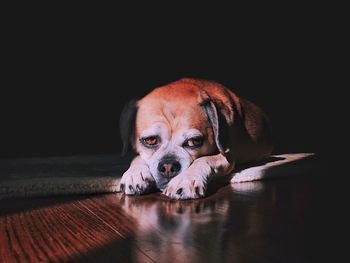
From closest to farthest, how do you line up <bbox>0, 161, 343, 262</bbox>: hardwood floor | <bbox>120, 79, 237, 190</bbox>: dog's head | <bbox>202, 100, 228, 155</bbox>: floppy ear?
<bbox>0, 161, 343, 262</bbox>: hardwood floor, <bbox>120, 79, 237, 190</bbox>: dog's head, <bbox>202, 100, 228, 155</bbox>: floppy ear

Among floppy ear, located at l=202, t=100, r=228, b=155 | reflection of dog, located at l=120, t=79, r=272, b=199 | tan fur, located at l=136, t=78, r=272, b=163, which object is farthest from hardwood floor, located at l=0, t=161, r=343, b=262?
tan fur, located at l=136, t=78, r=272, b=163

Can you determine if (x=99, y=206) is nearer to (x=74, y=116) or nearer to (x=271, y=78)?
(x=74, y=116)

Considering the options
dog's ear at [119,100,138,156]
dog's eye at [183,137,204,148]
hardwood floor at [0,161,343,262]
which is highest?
dog's ear at [119,100,138,156]

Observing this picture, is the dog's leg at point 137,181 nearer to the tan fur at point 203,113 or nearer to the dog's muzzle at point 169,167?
the dog's muzzle at point 169,167

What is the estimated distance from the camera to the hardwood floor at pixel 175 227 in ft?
6.63

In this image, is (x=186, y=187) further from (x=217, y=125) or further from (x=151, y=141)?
(x=217, y=125)

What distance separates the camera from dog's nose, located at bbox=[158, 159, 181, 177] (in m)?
3.43

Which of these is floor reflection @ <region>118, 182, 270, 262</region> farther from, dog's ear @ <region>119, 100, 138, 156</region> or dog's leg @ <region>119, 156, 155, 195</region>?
dog's ear @ <region>119, 100, 138, 156</region>

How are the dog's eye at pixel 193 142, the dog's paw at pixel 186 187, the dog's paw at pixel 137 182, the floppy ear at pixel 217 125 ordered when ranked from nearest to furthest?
the dog's paw at pixel 186 187 < the dog's paw at pixel 137 182 < the dog's eye at pixel 193 142 < the floppy ear at pixel 217 125

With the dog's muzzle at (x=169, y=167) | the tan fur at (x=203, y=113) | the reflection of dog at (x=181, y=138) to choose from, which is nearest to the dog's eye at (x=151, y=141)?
the reflection of dog at (x=181, y=138)

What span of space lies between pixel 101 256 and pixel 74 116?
536 cm

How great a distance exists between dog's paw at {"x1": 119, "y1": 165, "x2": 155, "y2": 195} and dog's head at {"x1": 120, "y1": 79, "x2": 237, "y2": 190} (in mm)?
43

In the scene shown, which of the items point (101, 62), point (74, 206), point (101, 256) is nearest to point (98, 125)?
point (101, 62)

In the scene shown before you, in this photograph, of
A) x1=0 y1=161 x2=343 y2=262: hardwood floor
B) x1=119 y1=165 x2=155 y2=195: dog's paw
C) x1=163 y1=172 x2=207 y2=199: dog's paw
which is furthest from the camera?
x1=119 y1=165 x2=155 y2=195: dog's paw
